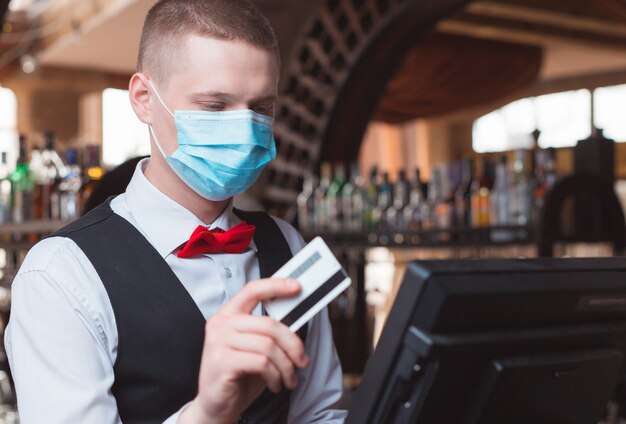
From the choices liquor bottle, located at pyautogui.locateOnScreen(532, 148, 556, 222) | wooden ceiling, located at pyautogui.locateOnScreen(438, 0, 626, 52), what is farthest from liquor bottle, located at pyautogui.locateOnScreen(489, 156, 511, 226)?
wooden ceiling, located at pyautogui.locateOnScreen(438, 0, 626, 52)

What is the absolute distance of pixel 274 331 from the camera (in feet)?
2.46

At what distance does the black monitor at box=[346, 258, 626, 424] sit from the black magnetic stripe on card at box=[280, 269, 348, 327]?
6cm

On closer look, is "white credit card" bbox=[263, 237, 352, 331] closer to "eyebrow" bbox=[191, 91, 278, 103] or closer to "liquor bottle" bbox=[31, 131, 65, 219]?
"eyebrow" bbox=[191, 91, 278, 103]

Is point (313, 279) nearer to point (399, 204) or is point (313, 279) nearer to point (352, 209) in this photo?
point (399, 204)

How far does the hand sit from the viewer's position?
2.45 feet

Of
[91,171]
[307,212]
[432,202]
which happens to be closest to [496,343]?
[91,171]

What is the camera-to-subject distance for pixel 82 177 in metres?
2.86

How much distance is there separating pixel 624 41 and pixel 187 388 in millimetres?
8507

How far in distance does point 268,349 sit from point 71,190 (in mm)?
2193

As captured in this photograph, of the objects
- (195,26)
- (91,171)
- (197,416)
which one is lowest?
(197,416)

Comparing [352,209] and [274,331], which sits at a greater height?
[352,209]

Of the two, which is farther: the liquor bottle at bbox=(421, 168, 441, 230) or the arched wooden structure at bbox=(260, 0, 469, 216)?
the arched wooden structure at bbox=(260, 0, 469, 216)

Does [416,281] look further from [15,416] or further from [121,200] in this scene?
[15,416]

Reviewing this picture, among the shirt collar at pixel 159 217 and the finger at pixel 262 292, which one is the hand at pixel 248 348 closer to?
the finger at pixel 262 292
